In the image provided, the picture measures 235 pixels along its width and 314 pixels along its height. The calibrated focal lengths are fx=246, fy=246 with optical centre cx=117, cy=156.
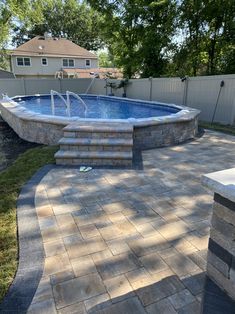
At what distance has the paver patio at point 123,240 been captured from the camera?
190 cm

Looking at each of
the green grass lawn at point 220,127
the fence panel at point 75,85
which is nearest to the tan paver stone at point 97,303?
the green grass lawn at point 220,127

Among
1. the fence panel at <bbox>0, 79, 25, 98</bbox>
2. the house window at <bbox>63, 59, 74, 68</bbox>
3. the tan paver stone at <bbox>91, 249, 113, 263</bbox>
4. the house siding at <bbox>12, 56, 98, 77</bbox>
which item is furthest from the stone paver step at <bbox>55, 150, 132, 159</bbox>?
the house window at <bbox>63, 59, 74, 68</bbox>

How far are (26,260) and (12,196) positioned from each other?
1.40 m

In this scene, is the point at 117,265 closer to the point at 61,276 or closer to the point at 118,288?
the point at 118,288

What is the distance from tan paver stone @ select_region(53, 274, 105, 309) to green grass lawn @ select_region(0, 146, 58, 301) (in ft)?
1.45

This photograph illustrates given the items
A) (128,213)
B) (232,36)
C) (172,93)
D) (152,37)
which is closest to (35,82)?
(152,37)

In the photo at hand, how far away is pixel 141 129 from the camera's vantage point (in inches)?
226

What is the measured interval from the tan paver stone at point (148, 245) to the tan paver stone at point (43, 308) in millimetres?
895

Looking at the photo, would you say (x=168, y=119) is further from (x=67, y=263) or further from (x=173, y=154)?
(x=67, y=263)

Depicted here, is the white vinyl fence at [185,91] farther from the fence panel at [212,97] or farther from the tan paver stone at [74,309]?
the tan paver stone at [74,309]

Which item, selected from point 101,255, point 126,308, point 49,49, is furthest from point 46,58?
point 126,308

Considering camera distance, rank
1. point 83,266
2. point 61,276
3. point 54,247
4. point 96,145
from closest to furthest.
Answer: point 61,276
point 83,266
point 54,247
point 96,145

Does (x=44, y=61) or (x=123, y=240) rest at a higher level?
(x=44, y=61)

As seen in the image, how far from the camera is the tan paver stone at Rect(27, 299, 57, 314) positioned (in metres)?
1.79
